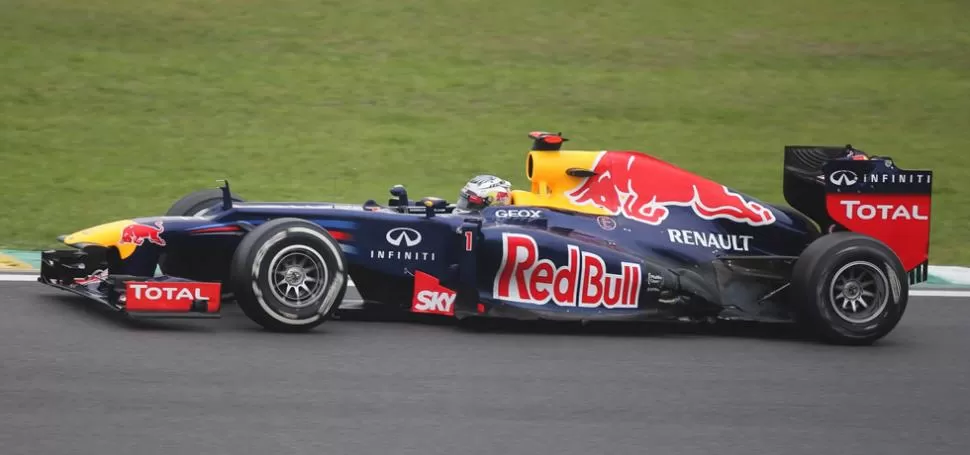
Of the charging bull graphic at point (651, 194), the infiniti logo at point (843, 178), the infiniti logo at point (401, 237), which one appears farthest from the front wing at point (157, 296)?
the infiniti logo at point (843, 178)

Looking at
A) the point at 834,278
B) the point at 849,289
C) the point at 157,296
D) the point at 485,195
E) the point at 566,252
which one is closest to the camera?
the point at 157,296

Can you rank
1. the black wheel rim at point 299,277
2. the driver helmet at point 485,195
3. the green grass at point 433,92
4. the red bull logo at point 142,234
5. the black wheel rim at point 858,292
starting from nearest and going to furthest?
1. the black wheel rim at point 299,277
2. the red bull logo at point 142,234
3. the black wheel rim at point 858,292
4. the driver helmet at point 485,195
5. the green grass at point 433,92

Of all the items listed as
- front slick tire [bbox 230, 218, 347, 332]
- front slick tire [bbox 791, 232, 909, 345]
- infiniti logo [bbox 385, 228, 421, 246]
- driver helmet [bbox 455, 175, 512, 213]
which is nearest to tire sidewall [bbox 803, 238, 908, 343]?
front slick tire [bbox 791, 232, 909, 345]

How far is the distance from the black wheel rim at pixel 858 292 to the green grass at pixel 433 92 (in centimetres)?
398

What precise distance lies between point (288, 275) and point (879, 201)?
3863 mm

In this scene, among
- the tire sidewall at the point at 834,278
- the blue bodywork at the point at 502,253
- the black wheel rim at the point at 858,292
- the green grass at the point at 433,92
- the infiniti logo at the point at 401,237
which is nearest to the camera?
the blue bodywork at the point at 502,253

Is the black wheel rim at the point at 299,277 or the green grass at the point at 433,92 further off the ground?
the green grass at the point at 433,92

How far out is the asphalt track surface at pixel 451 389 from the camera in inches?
234

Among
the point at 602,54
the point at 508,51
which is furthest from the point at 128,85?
the point at 602,54

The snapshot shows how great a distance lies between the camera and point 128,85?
16.1m

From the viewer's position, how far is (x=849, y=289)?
859 centimetres

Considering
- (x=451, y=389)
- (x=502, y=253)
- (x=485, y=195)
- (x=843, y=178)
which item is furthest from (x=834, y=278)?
(x=451, y=389)

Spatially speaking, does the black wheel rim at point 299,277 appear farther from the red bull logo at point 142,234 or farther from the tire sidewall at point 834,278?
the tire sidewall at point 834,278

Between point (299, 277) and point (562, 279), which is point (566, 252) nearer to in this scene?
point (562, 279)
